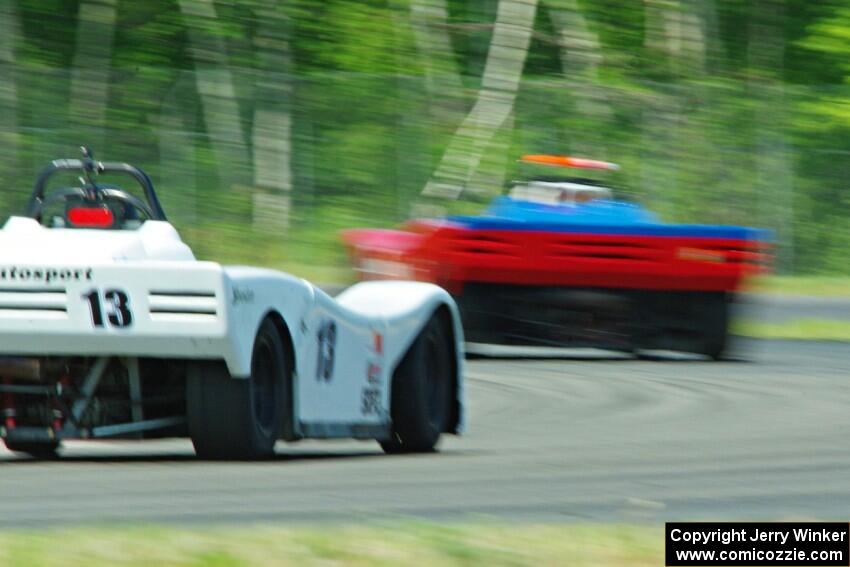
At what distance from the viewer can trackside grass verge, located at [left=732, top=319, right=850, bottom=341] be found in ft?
57.4

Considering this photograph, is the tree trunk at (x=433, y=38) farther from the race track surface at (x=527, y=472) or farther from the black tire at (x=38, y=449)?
the black tire at (x=38, y=449)

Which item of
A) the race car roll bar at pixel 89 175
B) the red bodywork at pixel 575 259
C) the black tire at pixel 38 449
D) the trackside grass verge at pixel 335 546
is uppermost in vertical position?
the race car roll bar at pixel 89 175

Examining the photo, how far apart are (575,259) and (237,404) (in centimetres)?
777

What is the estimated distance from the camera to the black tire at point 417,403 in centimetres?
869

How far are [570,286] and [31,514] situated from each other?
9269 millimetres

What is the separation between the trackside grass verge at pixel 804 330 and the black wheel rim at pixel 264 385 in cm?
962

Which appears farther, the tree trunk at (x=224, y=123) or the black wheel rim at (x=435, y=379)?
the tree trunk at (x=224, y=123)

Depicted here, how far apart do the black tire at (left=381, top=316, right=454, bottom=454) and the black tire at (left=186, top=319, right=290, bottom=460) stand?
47.5 inches

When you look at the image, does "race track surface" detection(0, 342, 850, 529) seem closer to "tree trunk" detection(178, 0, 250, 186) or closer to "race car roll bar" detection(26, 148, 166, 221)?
"race car roll bar" detection(26, 148, 166, 221)

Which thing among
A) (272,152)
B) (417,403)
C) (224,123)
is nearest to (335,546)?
(417,403)

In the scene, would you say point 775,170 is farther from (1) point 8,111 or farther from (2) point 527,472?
(2) point 527,472

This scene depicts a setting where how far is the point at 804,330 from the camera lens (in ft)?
59.7

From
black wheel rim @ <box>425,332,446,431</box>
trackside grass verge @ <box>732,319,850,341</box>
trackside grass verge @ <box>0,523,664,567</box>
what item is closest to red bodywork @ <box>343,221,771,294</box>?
trackside grass verge @ <box>732,319,850,341</box>

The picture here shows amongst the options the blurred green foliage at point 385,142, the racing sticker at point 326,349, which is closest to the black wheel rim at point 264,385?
the racing sticker at point 326,349
